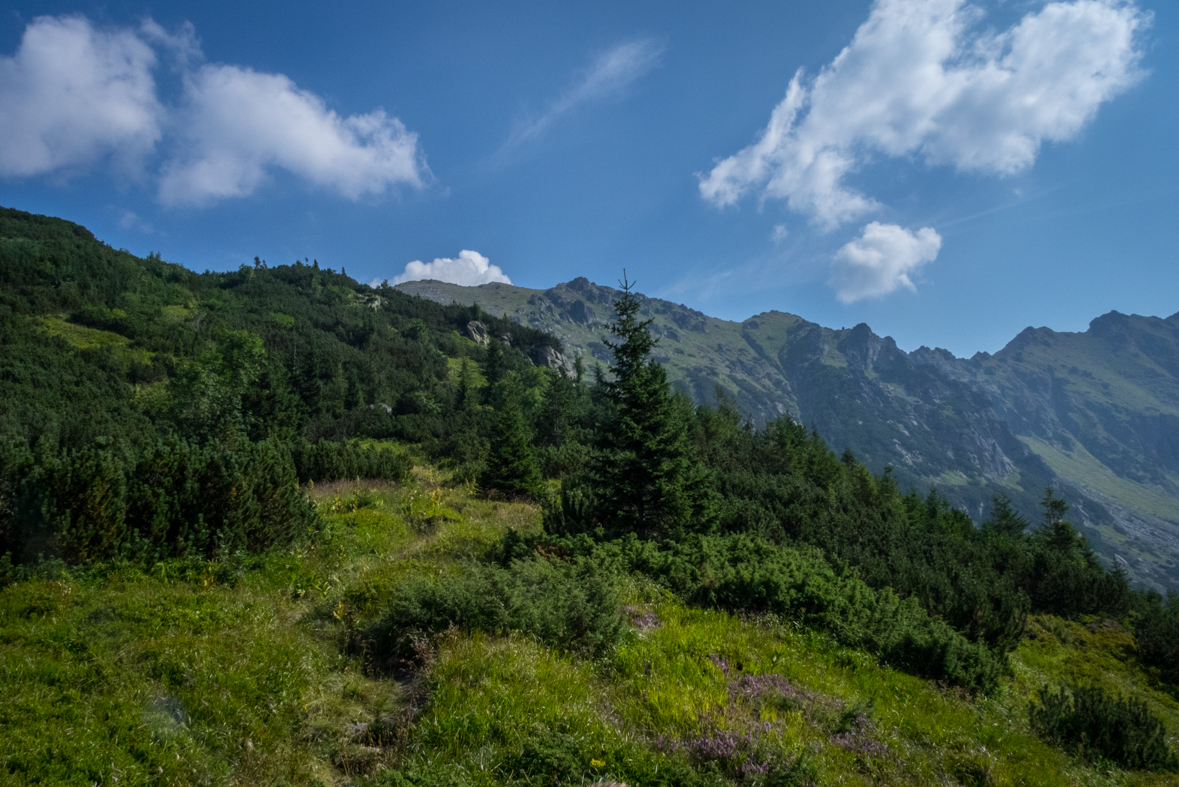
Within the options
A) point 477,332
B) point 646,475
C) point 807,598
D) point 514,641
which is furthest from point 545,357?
point 514,641

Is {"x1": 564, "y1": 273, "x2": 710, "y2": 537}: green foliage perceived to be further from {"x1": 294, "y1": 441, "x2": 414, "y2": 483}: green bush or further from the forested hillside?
{"x1": 294, "y1": 441, "x2": 414, "y2": 483}: green bush

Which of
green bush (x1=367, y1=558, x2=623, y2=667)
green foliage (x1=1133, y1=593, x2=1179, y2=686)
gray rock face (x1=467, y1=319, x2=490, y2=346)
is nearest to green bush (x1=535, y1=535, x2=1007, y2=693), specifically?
green bush (x1=367, y1=558, x2=623, y2=667)

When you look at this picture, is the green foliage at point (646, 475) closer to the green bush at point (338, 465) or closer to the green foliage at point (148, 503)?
the green foliage at point (148, 503)

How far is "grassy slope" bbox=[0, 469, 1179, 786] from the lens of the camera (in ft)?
11.9

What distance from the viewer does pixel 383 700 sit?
4777 mm

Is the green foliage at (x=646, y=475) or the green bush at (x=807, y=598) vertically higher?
the green foliage at (x=646, y=475)

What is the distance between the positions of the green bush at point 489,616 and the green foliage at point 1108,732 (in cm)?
595

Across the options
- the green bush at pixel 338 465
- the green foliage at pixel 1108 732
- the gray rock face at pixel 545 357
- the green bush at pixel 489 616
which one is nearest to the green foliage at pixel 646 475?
the green bush at pixel 489 616

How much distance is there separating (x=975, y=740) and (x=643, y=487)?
8122 millimetres

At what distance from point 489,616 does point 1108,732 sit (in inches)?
331

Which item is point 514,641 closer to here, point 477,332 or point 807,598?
point 807,598

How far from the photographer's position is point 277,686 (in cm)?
459

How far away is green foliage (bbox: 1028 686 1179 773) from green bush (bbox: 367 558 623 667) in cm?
595

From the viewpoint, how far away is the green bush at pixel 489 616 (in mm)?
5855
